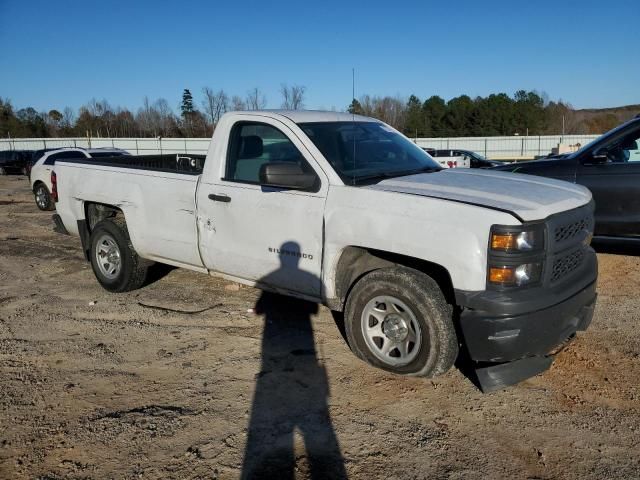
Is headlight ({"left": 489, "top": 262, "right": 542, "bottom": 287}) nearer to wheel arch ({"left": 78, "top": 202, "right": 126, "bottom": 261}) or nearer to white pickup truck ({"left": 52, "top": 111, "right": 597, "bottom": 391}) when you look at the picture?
white pickup truck ({"left": 52, "top": 111, "right": 597, "bottom": 391})

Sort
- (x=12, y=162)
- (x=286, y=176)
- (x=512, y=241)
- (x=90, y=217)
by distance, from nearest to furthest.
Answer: (x=512, y=241) < (x=286, y=176) < (x=90, y=217) < (x=12, y=162)

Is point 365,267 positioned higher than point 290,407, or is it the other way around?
point 365,267

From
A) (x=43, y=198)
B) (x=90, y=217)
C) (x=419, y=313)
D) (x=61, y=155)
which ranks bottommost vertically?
(x=419, y=313)

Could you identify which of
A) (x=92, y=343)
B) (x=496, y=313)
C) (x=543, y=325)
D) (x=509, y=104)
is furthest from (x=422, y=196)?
(x=509, y=104)

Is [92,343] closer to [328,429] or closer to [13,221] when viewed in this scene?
[328,429]

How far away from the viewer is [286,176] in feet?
13.4

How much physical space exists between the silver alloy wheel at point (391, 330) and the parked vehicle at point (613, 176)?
3.87 m

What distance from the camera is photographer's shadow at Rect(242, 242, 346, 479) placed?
2982 mm

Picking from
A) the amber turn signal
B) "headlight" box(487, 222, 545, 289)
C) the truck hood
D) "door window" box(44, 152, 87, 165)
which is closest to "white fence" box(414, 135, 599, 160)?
"door window" box(44, 152, 87, 165)

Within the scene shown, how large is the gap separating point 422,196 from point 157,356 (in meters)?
2.53

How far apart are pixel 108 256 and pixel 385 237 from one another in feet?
12.2

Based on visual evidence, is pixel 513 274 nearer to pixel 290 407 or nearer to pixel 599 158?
pixel 290 407

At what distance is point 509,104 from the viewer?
74.2 metres

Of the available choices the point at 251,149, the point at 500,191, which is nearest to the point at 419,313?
the point at 500,191
